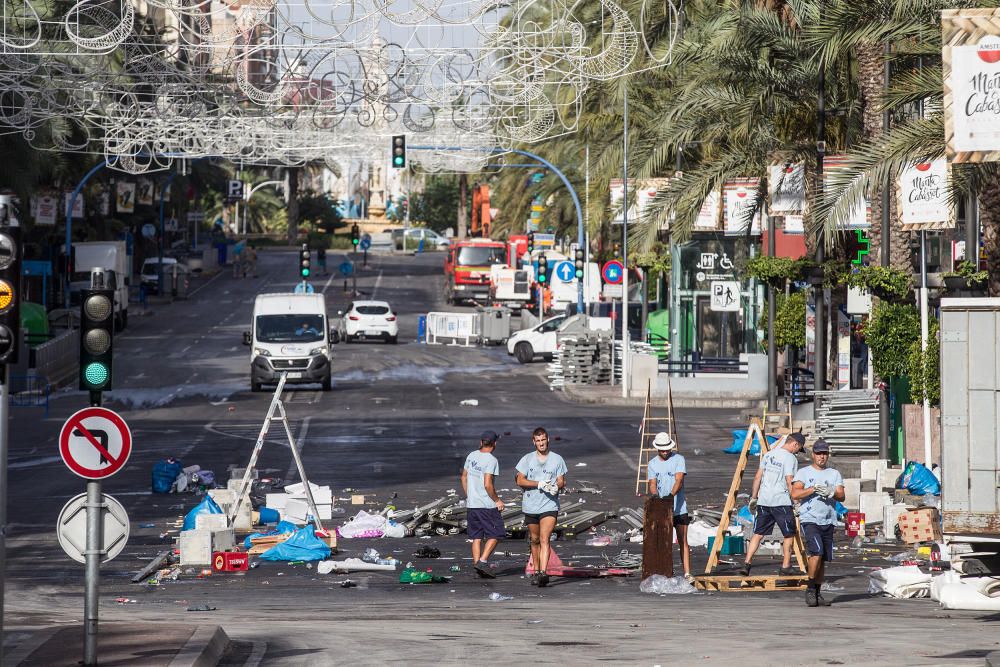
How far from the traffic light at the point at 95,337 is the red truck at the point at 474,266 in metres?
66.7

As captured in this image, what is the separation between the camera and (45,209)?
6538 centimetres

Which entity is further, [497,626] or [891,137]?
[891,137]

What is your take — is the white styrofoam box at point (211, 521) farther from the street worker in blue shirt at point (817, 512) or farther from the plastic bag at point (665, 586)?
the street worker in blue shirt at point (817, 512)

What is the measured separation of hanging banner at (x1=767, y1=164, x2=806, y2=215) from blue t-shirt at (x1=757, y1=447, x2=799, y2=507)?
17.7 m

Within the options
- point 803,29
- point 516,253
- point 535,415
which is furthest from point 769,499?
point 516,253

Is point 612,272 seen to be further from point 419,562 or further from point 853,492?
point 419,562

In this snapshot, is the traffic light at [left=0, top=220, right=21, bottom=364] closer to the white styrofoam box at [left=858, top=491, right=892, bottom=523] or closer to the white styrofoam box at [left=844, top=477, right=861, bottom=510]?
the white styrofoam box at [left=858, top=491, right=892, bottom=523]

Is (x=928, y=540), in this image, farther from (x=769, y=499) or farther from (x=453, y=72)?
(x=453, y=72)

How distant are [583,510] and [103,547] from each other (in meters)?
11.3

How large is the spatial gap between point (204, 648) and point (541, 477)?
19.8ft

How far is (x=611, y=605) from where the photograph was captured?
15.7 m

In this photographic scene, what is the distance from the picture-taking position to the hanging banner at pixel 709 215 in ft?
122

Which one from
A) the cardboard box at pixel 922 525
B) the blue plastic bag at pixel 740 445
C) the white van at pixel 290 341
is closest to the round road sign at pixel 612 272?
the white van at pixel 290 341

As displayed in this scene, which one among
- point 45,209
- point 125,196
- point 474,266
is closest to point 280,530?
point 45,209
